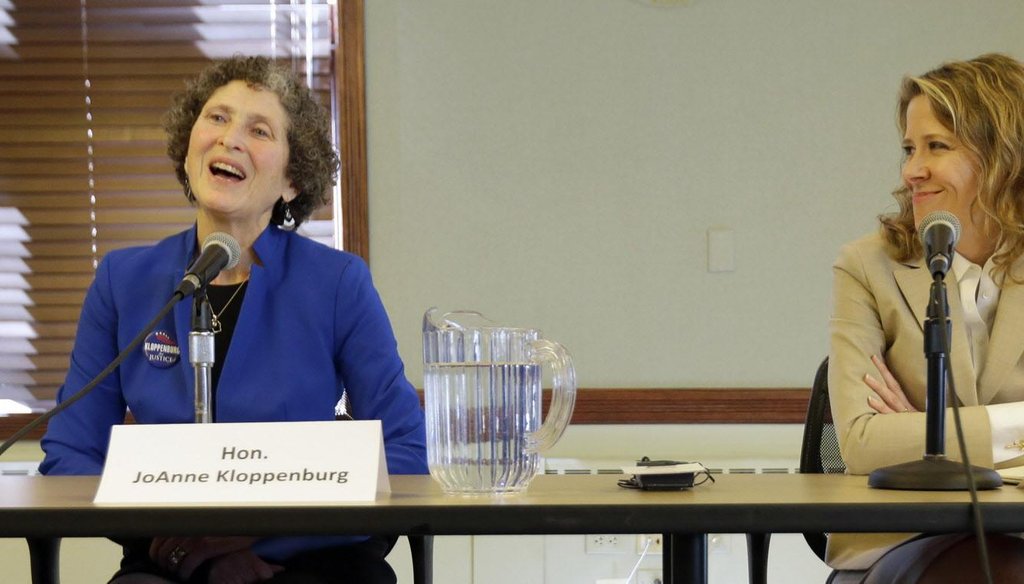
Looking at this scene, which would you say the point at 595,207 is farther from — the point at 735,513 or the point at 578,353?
the point at 735,513

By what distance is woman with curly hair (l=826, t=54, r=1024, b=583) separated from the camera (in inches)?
65.1

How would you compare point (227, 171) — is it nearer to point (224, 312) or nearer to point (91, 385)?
point (224, 312)

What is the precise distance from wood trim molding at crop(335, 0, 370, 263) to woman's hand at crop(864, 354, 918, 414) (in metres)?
1.63

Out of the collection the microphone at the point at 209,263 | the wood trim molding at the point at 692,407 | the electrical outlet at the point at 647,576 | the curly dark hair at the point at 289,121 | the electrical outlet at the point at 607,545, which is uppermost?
the curly dark hair at the point at 289,121

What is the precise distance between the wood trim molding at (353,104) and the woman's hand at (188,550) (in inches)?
60.1

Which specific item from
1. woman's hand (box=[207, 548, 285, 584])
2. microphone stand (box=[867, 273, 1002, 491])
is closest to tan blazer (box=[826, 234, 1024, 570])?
microphone stand (box=[867, 273, 1002, 491])

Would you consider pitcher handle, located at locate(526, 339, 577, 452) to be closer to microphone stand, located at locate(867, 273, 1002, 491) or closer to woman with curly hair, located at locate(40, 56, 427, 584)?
microphone stand, located at locate(867, 273, 1002, 491)

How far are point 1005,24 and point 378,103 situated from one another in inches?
67.3

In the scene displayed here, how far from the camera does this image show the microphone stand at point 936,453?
Answer: 1259 millimetres

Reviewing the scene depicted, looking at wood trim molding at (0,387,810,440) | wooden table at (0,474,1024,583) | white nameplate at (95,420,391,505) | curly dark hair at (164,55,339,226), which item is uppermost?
curly dark hair at (164,55,339,226)

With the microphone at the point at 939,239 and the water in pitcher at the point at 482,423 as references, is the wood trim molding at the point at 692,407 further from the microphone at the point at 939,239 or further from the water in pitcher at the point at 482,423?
the water in pitcher at the point at 482,423

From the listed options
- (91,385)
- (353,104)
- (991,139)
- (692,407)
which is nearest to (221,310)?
(91,385)

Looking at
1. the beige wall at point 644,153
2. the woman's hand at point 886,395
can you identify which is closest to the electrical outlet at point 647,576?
the beige wall at point 644,153

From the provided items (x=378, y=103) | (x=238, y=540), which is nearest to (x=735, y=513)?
(x=238, y=540)
